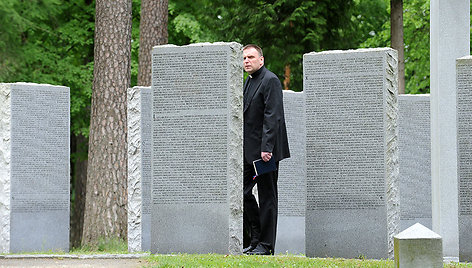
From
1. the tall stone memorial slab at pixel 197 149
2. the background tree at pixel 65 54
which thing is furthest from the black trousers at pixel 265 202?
the background tree at pixel 65 54

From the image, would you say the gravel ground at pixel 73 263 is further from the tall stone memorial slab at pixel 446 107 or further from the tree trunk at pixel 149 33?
the tree trunk at pixel 149 33

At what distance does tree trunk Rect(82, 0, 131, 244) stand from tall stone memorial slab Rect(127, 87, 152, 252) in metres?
1.55

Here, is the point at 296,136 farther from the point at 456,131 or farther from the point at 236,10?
the point at 236,10

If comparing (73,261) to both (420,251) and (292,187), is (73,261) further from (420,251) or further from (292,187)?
(292,187)

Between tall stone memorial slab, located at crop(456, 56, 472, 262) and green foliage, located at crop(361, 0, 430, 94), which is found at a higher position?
green foliage, located at crop(361, 0, 430, 94)

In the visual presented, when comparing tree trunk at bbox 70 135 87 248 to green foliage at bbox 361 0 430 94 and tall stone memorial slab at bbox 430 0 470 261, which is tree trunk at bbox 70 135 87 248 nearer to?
green foliage at bbox 361 0 430 94

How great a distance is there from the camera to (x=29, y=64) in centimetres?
2319

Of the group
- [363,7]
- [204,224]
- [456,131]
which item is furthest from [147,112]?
[363,7]

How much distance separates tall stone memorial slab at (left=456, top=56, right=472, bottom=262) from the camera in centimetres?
991

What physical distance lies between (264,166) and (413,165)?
4.74 m

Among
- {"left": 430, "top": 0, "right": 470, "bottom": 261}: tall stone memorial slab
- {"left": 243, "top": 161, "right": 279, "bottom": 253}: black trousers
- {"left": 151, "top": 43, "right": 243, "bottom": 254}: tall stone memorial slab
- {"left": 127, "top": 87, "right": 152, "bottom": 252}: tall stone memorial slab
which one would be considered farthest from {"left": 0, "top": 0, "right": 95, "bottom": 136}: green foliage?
{"left": 430, "top": 0, "right": 470, "bottom": 261}: tall stone memorial slab

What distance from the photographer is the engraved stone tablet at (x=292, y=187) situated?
556 inches

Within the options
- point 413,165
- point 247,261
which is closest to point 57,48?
point 413,165

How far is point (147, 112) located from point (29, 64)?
33.9 feet
